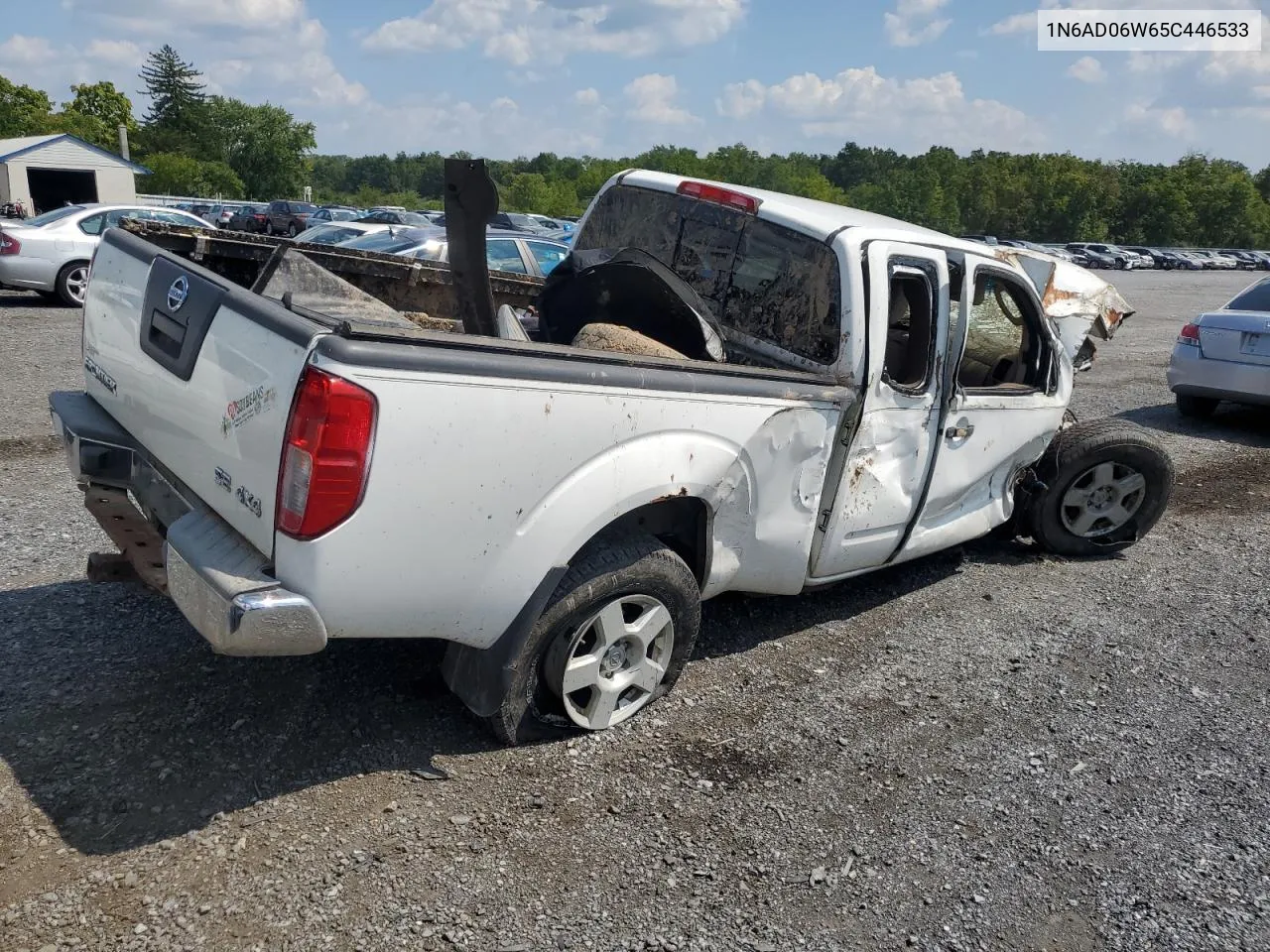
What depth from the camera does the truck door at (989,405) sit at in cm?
464

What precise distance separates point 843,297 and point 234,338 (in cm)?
235

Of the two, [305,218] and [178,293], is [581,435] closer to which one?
[178,293]

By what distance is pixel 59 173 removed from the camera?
136ft

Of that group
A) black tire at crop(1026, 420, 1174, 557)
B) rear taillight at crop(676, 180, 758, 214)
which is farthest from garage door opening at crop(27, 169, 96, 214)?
black tire at crop(1026, 420, 1174, 557)

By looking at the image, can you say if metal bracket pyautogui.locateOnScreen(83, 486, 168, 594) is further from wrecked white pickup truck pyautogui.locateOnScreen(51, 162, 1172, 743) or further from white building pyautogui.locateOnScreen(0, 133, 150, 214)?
white building pyautogui.locateOnScreen(0, 133, 150, 214)

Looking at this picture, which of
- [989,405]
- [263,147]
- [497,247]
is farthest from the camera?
[263,147]

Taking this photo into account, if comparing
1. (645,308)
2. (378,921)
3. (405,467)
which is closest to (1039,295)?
(645,308)

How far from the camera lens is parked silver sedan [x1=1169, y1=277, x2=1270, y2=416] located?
9.19 meters

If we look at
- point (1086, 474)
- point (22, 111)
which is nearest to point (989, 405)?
point (1086, 474)

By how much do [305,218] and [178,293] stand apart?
112ft

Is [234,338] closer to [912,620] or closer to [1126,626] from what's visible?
[912,620]

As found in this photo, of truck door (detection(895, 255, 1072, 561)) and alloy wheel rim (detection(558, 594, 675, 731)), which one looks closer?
alloy wheel rim (detection(558, 594, 675, 731))

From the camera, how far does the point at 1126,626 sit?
5.05m

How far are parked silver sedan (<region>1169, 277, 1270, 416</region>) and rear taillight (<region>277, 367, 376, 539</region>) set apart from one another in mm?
9144
